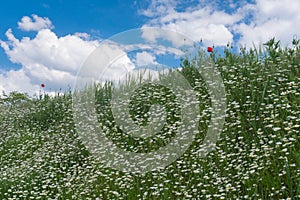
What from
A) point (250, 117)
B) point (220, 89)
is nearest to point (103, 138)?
point (220, 89)

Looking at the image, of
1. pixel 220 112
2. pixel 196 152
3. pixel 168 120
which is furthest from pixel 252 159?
pixel 168 120

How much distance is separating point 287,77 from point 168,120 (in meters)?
2.46

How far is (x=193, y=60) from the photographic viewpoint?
9773mm

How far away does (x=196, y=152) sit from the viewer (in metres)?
5.75

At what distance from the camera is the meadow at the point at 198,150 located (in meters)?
4.82

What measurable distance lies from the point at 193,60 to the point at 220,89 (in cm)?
251

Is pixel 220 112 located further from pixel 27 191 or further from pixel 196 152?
pixel 27 191

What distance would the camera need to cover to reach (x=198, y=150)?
5.80 m

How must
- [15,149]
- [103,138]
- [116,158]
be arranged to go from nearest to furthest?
1. [116,158]
2. [103,138]
3. [15,149]

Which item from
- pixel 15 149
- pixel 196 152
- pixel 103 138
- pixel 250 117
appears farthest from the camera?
pixel 15 149

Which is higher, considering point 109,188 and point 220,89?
point 220,89

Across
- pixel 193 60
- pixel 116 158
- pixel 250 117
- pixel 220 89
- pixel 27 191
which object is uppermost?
pixel 193 60

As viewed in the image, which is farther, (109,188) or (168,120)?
(168,120)

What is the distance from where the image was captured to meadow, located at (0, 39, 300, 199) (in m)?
4.82
